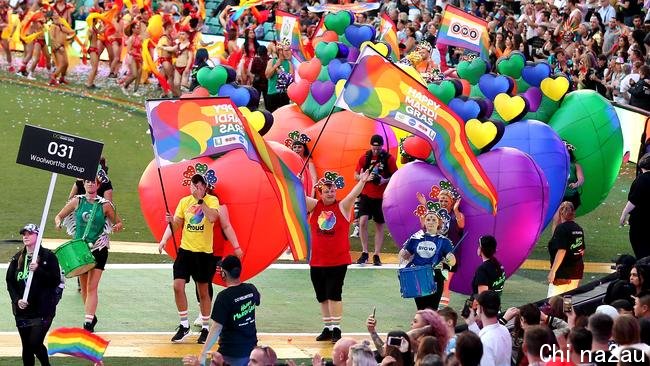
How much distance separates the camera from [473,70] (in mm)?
17031

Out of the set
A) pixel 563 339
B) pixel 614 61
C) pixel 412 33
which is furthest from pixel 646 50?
pixel 563 339

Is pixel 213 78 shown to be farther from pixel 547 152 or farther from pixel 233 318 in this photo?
pixel 233 318

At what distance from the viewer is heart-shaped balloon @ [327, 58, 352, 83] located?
17938 mm

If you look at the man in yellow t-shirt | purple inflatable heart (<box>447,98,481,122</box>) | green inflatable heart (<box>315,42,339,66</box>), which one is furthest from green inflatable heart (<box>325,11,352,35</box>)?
the man in yellow t-shirt

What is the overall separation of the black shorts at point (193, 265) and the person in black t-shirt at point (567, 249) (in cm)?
354

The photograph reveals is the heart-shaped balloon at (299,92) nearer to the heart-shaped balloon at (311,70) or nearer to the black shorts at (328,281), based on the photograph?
the heart-shaped balloon at (311,70)

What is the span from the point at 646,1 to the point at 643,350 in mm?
20268

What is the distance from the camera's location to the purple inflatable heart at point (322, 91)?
17984 mm

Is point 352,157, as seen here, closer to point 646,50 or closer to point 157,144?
point 157,144

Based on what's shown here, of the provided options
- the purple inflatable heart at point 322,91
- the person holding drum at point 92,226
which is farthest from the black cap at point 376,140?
the person holding drum at point 92,226

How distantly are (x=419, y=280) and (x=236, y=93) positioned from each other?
11.7ft

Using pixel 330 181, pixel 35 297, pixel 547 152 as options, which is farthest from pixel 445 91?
pixel 35 297

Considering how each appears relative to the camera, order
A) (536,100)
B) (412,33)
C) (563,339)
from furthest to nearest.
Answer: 1. (412,33)
2. (536,100)
3. (563,339)

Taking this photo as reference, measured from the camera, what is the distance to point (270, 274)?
16.6 metres
